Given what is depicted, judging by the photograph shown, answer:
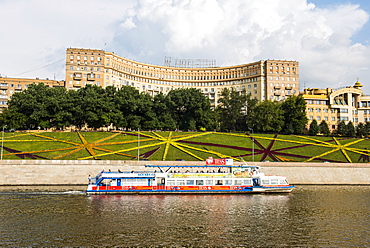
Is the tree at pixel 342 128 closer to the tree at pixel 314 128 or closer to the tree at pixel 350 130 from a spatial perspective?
the tree at pixel 350 130

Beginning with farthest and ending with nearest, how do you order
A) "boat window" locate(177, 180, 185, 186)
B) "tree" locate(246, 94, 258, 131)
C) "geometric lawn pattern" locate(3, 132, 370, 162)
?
1. "tree" locate(246, 94, 258, 131)
2. "geometric lawn pattern" locate(3, 132, 370, 162)
3. "boat window" locate(177, 180, 185, 186)

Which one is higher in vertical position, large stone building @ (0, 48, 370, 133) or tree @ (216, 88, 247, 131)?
large stone building @ (0, 48, 370, 133)

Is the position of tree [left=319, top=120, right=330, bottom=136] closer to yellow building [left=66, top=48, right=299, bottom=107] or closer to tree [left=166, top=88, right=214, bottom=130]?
yellow building [left=66, top=48, right=299, bottom=107]

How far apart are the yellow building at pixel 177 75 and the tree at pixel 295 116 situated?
51.2 feet

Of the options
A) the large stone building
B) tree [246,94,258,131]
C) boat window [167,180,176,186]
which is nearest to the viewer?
boat window [167,180,176,186]

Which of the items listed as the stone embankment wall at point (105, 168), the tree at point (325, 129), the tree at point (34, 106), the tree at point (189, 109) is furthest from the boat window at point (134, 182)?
the tree at point (325, 129)

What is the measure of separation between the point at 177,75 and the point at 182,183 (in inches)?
3983

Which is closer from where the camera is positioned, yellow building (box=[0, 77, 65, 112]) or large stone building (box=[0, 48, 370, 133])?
large stone building (box=[0, 48, 370, 133])

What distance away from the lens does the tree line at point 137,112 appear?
102 m

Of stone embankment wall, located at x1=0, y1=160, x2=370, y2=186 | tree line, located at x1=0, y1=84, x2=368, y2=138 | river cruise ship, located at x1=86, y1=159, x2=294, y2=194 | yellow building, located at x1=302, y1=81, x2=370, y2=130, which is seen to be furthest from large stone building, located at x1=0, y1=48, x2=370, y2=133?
river cruise ship, located at x1=86, y1=159, x2=294, y2=194

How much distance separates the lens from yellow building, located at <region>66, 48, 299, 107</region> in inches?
5305

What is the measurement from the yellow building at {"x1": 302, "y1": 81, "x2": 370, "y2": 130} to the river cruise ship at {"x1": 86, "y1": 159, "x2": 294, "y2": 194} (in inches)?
3062

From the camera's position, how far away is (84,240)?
101 ft

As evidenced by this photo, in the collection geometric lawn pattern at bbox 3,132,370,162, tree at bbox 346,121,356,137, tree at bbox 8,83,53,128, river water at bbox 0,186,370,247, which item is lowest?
river water at bbox 0,186,370,247
